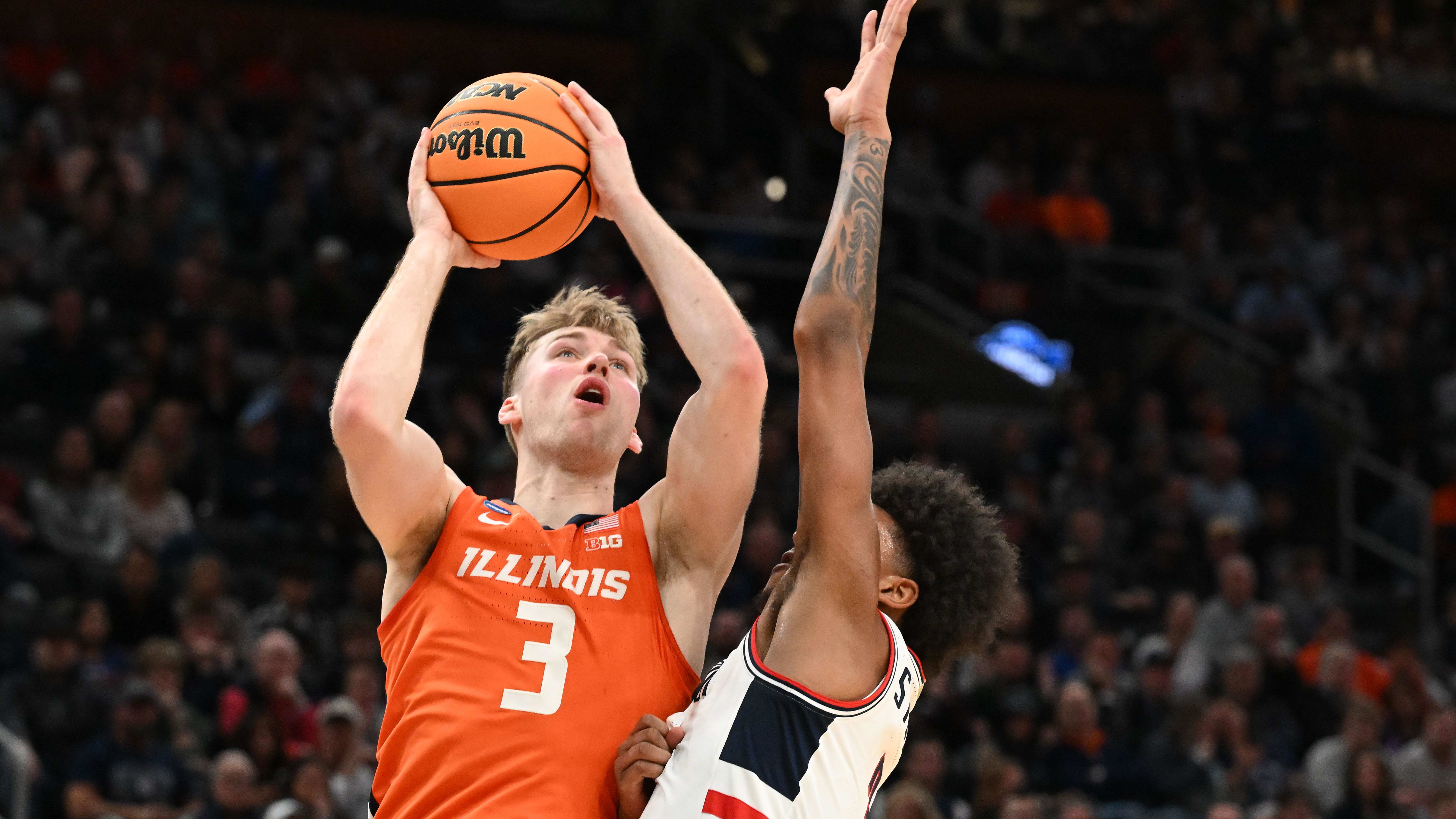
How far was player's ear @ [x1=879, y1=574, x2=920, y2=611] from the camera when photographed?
3688mm

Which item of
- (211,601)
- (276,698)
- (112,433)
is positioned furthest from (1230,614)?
(112,433)

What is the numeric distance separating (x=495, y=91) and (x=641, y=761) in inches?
64.9

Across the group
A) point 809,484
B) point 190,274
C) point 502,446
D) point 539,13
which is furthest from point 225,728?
point 539,13

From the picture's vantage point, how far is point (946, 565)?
3.74 meters

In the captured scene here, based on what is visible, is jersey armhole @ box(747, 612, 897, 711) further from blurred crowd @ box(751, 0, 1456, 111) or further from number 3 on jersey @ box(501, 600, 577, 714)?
blurred crowd @ box(751, 0, 1456, 111)

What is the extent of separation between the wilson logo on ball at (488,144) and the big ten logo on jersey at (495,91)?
0.39 ft

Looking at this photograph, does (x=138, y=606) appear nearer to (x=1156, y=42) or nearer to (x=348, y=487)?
(x=348, y=487)

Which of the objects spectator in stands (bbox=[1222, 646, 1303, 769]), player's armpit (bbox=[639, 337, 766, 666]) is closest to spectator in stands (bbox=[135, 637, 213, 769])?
player's armpit (bbox=[639, 337, 766, 666])

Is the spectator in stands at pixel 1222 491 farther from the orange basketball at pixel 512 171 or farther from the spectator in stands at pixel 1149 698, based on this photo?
the orange basketball at pixel 512 171

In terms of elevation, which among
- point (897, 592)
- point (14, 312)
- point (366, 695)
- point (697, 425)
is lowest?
point (366, 695)

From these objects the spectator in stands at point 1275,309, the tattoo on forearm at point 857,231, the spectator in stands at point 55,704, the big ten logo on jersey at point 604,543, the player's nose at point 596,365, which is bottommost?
the spectator in stands at point 55,704

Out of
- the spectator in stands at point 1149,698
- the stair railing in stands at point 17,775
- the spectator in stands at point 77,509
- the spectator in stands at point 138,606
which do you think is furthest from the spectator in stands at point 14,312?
the spectator in stands at point 1149,698

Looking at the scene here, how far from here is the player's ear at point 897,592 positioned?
12.1 feet

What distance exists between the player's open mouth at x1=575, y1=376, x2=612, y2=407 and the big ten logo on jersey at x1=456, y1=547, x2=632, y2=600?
43cm
